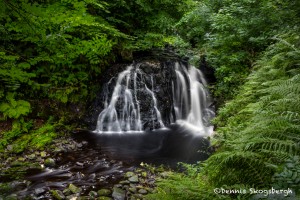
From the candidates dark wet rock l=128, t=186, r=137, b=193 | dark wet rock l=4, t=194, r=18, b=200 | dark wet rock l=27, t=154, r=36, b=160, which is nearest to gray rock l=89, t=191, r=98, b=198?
dark wet rock l=128, t=186, r=137, b=193

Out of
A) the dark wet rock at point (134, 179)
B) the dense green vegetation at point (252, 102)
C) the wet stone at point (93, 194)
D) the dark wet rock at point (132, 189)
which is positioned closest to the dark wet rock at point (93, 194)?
the wet stone at point (93, 194)

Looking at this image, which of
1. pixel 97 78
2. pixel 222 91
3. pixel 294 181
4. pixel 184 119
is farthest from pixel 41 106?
pixel 294 181

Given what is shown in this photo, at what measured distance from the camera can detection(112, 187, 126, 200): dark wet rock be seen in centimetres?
507

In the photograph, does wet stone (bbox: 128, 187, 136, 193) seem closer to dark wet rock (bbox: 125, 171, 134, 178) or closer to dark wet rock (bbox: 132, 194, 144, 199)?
dark wet rock (bbox: 132, 194, 144, 199)

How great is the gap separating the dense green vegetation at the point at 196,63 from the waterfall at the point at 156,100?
920 mm

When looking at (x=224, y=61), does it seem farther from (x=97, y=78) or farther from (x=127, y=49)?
(x=97, y=78)

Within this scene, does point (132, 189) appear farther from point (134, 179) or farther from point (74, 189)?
point (74, 189)

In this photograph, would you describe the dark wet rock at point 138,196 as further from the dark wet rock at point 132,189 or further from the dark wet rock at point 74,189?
the dark wet rock at point 74,189

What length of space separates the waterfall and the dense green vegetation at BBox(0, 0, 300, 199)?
920mm

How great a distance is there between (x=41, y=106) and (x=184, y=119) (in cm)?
537

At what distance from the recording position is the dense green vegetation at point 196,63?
9.11ft

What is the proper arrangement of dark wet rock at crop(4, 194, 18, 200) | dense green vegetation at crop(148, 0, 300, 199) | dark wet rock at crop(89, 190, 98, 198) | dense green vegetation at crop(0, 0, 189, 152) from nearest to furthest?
dense green vegetation at crop(148, 0, 300, 199) → dark wet rock at crop(4, 194, 18, 200) → dark wet rock at crop(89, 190, 98, 198) → dense green vegetation at crop(0, 0, 189, 152)

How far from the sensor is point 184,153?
7.48m

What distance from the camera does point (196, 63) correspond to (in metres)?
9.81
